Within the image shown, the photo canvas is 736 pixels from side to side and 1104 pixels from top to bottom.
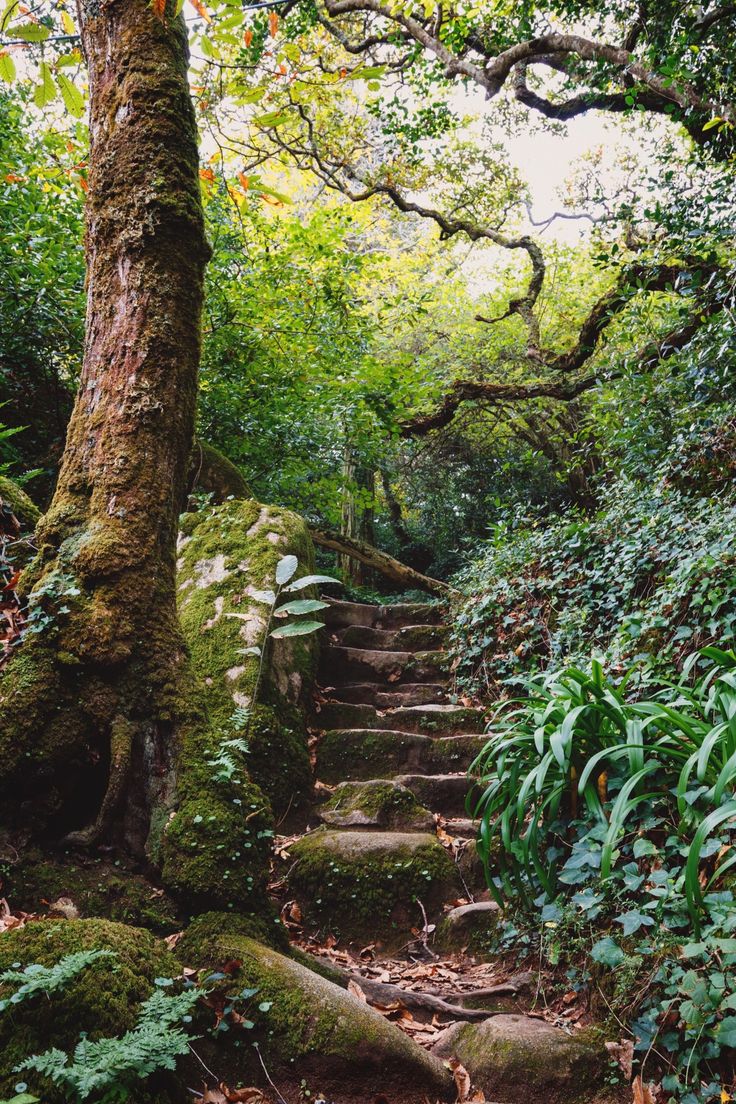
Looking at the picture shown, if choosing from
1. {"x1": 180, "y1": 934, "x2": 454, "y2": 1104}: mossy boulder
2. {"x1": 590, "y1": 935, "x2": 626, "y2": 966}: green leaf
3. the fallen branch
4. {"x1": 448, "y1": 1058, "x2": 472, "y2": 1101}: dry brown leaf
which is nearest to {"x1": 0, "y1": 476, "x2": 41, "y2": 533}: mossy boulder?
{"x1": 180, "y1": 934, "x2": 454, "y2": 1104}: mossy boulder

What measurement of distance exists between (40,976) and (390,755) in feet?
9.81

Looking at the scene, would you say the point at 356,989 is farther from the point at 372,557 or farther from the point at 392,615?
the point at 372,557

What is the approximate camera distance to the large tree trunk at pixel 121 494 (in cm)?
225

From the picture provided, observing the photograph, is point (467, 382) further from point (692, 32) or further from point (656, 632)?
point (656, 632)

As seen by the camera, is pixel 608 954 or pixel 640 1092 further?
pixel 608 954

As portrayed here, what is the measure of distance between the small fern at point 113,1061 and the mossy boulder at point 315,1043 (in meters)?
0.39

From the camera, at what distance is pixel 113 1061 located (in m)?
1.25

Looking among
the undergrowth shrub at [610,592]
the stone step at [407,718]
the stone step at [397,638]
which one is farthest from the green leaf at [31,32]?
the stone step at [397,638]

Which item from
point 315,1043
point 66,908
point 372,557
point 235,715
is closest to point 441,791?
point 235,715

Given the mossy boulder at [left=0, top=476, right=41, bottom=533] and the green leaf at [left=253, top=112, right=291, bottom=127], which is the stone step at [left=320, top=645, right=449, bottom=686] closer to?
the mossy boulder at [left=0, top=476, right=41, bottom=533]

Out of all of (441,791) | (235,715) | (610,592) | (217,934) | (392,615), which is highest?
(610,592)

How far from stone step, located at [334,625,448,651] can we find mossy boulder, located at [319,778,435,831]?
2.38 m

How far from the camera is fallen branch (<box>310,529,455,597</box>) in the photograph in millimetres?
8625

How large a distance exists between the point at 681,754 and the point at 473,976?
4.38 ft
